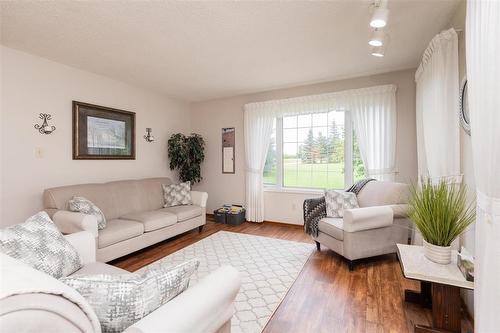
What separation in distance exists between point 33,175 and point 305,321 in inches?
135

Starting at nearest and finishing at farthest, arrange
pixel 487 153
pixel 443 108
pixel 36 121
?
pixel 487 153
pixel 443 108
pixel 36 121

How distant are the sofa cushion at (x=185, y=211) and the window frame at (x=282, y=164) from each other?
4.68ft

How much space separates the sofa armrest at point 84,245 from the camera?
5.57 ft

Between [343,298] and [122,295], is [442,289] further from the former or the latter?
[122,295]

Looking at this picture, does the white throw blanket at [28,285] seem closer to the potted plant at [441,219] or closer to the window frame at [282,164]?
the potted plant at [441,219]

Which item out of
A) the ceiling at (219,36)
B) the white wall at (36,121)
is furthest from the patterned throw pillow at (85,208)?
the ceiling at (219,36)

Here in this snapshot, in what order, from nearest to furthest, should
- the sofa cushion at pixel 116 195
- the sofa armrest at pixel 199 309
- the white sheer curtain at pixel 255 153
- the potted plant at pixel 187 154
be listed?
Result: the sofa armrest at pixel 199 309 < the sofa cushion at pixel 116 195 < the white sheer curtain at pixel 255 153 < the potted plant at pixel 187 154

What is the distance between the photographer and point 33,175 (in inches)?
116

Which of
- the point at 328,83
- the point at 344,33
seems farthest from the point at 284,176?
the point at 344,33

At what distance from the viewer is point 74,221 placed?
2529 millimetres

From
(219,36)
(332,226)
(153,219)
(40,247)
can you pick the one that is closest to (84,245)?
(40,247)

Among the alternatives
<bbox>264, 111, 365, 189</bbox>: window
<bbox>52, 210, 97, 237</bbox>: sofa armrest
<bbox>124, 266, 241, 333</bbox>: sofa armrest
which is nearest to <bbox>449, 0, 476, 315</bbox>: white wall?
<bbox>264, 111, 365, 189</bbox>: window

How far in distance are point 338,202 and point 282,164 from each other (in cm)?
166

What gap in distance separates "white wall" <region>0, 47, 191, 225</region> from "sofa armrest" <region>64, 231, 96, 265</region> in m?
1.79
